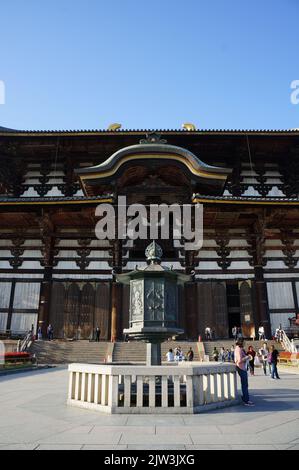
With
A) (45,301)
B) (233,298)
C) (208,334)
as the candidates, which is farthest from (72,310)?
(233,298)

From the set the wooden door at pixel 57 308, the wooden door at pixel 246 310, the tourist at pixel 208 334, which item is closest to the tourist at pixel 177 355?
the tourist at pixel 208 334

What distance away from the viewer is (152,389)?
18.7 ft

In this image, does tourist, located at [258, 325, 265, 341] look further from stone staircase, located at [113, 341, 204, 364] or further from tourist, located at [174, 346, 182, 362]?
tourist, located at [174, 346, 182, 362]

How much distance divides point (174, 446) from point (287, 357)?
13319 mm

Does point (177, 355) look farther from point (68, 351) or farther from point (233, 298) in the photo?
point (233, 298)

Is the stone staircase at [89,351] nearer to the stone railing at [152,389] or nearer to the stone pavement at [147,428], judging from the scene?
the stone pavement at [147,428]

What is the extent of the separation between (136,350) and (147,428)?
476 inches

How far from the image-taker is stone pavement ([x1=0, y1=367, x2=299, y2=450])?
12.6 ft

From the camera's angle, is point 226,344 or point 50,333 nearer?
point 226,344

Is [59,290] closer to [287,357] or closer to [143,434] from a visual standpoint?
[287,357]

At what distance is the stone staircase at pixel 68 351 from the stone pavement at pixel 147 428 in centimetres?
972

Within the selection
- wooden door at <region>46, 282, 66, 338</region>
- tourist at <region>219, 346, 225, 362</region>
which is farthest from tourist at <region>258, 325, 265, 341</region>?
wooden door at <region>46, 282, 66, 338</region>
